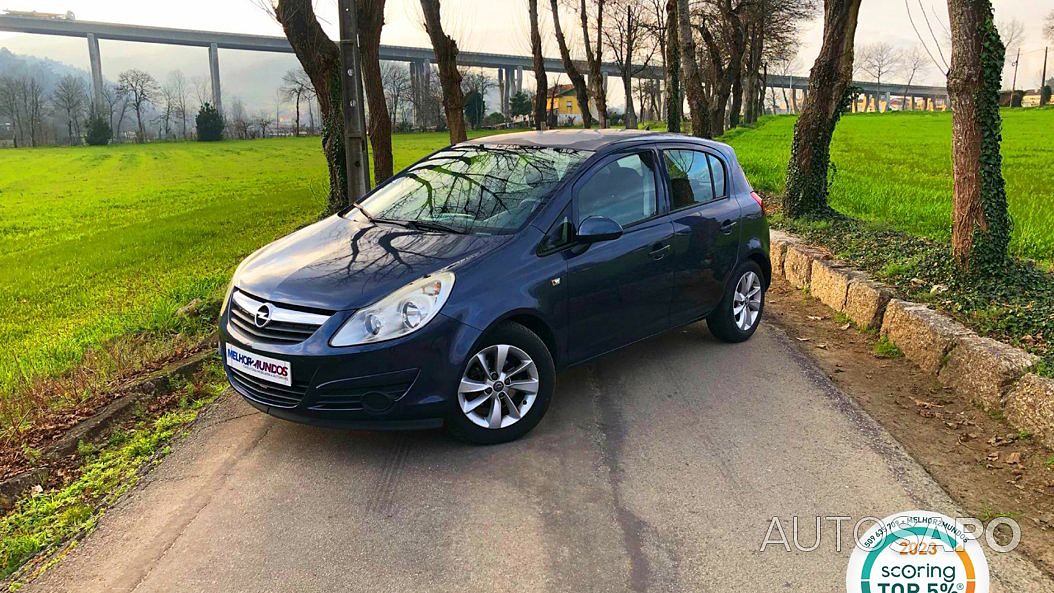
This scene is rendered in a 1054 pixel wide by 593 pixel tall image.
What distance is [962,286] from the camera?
6.00 metres

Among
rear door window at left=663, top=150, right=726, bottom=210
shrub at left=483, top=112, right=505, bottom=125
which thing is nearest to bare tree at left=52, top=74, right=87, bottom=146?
shrub at left=483, top=112, right=505, bottom=125

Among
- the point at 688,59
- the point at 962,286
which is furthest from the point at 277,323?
the point at 688,59

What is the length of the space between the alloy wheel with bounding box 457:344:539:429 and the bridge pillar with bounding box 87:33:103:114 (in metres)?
79.8

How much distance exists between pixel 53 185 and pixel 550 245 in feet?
106

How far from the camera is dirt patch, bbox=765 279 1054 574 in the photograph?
3559 mm

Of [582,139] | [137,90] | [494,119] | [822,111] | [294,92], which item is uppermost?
[137,90]

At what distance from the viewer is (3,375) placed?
6.11 meters

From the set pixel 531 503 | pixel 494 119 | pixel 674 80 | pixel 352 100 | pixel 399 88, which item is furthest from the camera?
pixel 494 119

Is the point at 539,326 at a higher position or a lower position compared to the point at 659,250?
lower

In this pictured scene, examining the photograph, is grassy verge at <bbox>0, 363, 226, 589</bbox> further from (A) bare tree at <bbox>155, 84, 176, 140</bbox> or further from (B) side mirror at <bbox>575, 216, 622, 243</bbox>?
(A) bare tree at <bbox>155, 84, 176, 140</bbox>

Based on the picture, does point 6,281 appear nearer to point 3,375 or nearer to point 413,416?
point 3,375

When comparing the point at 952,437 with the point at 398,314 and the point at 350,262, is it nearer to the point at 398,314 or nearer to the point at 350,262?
the point at 398,314

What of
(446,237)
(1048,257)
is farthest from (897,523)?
(1048,257)

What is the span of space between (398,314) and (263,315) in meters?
0.77
